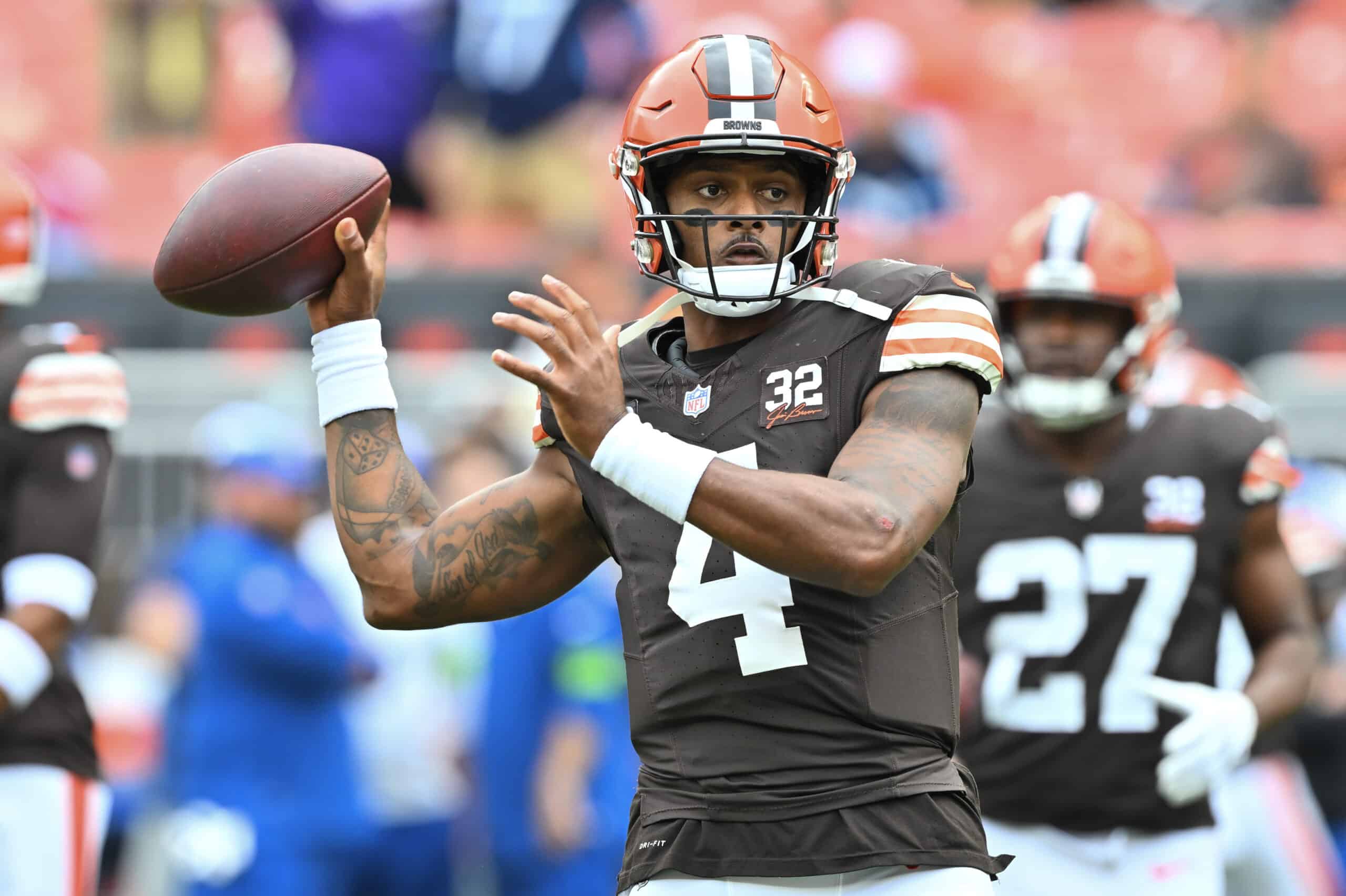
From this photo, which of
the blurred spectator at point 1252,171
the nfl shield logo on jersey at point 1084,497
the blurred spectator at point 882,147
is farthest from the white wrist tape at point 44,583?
the blurred spectator at point 1252,171

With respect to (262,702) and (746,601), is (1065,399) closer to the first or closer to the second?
(746,601)

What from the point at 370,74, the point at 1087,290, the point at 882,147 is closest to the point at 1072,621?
the point at 1087,290

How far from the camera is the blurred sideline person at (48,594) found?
4254 mm

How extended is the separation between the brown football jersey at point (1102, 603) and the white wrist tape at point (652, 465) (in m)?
2.13

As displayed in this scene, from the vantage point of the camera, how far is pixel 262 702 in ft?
21.0

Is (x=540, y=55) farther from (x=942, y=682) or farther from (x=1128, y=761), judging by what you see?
(x=942, y=682)

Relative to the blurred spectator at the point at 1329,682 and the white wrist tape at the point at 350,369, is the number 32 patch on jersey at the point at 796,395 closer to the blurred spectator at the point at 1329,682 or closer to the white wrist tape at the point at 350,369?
the white wrist tape at the point at 350,369

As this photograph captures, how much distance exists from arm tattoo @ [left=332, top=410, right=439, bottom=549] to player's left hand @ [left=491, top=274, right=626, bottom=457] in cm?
56

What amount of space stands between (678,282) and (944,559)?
2.03 feet

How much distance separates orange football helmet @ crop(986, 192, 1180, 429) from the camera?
471 cm

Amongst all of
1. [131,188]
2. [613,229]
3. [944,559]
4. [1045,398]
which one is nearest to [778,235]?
[944,559]

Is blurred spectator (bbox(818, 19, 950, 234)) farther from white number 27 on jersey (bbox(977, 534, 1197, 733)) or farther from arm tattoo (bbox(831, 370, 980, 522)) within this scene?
arm tattoo (bbox(831, 370, 980, 522))

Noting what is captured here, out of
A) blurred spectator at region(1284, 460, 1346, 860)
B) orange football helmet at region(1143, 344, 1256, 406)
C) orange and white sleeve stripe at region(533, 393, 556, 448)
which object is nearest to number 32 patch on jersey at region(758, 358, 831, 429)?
orange and white sleeve stripe at region(533, 393, 556, 448)

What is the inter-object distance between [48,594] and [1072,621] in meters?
2.39
